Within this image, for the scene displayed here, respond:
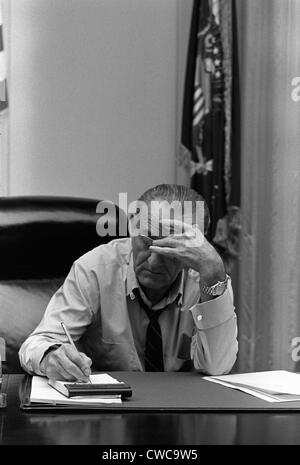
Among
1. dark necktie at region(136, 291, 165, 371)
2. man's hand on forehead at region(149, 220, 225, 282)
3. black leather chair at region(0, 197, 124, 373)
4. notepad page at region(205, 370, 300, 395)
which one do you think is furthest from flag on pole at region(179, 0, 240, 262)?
notepad page at region(205, 370, 300, 395)

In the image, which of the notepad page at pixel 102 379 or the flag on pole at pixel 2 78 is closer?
the notepad page at pixel 102 379

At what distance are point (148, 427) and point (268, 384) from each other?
443 mm

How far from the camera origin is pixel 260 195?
111 inches

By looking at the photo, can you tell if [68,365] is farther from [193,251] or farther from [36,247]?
[36,247]

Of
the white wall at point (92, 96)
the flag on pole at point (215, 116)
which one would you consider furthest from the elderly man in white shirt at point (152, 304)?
the white wall at point (92, 96)

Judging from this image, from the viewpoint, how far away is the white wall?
9.96 ft

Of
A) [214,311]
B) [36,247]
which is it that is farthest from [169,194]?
[36,247]

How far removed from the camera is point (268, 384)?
1527mm

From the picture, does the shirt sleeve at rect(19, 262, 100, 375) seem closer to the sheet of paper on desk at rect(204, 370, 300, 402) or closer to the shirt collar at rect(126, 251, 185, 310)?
the shirt collar at rect(126, 251, 185, 310)

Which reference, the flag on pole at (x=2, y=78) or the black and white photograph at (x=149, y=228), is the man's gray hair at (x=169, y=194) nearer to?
the black and white photograph at (x=149, y=228)

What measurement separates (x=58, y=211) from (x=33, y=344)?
67cm

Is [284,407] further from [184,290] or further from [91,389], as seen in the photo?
[184,290]

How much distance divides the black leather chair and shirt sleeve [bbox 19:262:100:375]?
0.73 feet

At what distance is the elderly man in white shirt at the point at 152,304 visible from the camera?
1.76 metres
